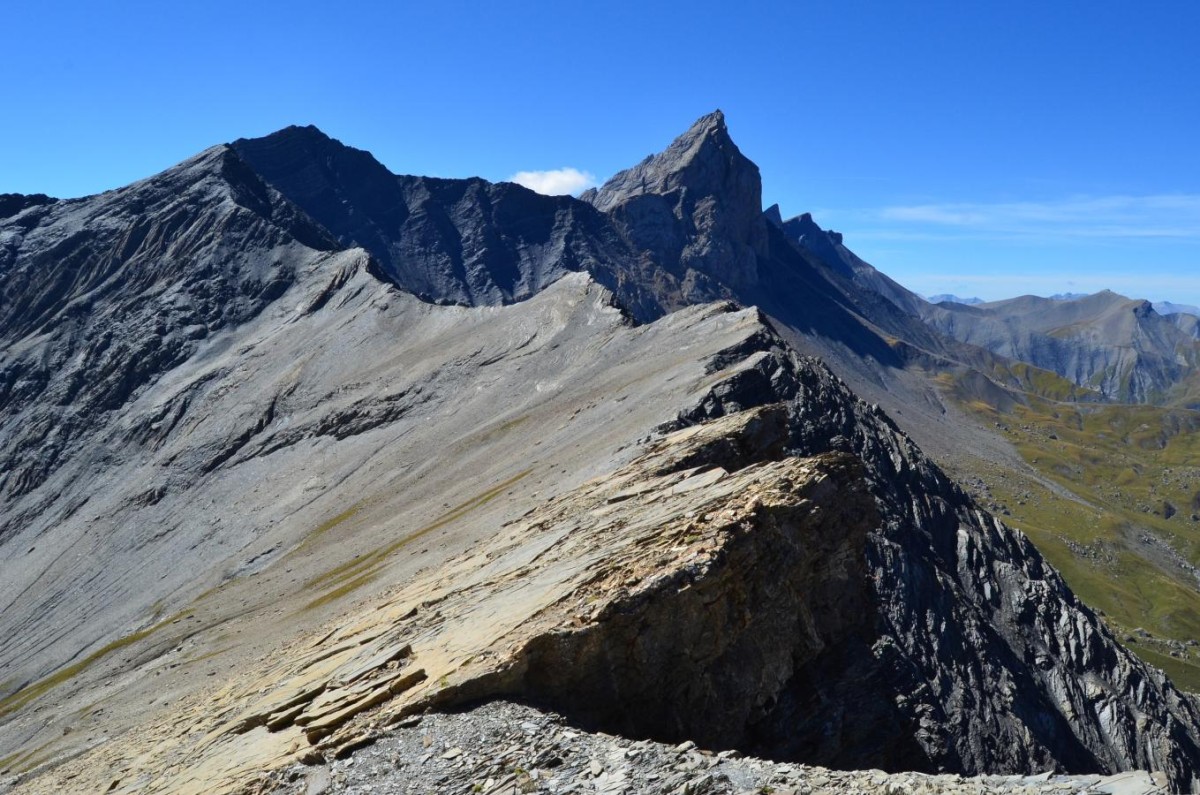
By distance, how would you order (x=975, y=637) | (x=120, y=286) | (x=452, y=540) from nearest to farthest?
(x=452, y=540) < (x=975, y=637) < (x=120, y=286)

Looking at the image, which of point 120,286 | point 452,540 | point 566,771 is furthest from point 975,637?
point 120,286

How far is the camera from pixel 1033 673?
75062 mm

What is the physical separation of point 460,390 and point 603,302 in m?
20.3

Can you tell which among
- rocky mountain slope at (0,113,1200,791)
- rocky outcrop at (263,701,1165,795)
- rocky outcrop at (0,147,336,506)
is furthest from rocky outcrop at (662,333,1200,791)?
rocky outcrop at (0,147,336,506)

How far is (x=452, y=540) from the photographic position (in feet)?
197

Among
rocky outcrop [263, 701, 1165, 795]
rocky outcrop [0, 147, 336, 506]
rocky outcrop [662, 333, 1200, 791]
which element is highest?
rocky outcrop [0, 147, 336, 506]

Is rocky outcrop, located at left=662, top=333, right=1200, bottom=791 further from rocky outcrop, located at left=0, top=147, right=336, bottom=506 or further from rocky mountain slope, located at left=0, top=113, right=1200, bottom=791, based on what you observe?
rocky outcrop, located at left=0, top=147, right=336, bottom=506

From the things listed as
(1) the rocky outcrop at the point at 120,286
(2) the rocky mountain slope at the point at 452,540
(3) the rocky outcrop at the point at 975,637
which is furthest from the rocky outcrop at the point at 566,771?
(1) the rocky outcrop at the point at 120,286

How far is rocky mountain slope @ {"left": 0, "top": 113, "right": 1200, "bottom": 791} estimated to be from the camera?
108 feet

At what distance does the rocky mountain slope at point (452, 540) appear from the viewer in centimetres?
3306

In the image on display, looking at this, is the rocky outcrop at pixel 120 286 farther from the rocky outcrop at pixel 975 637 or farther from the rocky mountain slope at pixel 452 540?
the rocky outcrop at pixel 975 637

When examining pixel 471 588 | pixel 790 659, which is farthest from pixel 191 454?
pixel 790 659

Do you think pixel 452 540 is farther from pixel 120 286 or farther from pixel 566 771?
pixel 120 286

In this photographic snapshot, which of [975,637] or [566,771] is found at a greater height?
[566,771]
